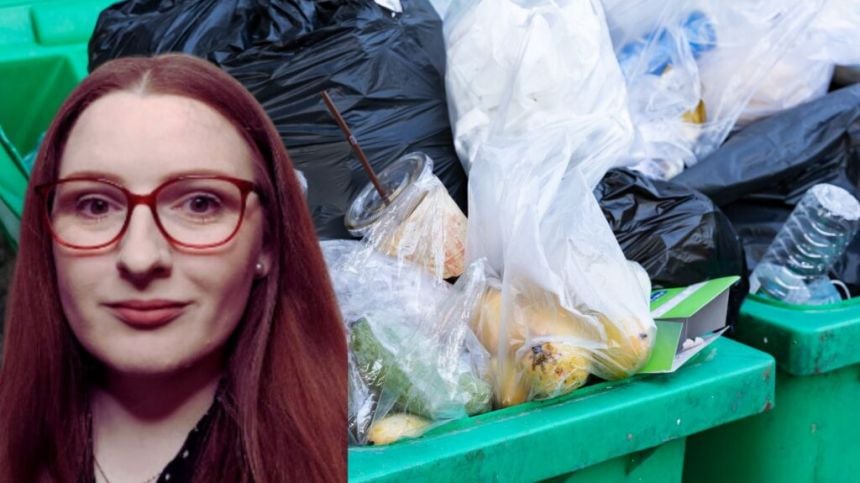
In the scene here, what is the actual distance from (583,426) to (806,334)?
0.58 metres

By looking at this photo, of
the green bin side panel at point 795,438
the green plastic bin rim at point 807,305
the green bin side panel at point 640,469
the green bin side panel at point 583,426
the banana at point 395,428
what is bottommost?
the green bin side panel at point 795,438

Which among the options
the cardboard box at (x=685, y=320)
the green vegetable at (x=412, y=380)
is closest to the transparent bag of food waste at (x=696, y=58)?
the cardboard box at (x=685, y=320)

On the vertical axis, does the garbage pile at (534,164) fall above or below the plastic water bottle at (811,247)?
above

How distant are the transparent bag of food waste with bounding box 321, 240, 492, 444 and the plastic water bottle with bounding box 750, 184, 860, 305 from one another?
2.67 feet

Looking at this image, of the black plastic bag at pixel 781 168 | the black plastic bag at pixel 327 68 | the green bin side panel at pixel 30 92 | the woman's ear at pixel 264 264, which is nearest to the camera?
the woman's ear at pixel 264 264

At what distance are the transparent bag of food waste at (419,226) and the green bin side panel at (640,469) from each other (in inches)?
17.2

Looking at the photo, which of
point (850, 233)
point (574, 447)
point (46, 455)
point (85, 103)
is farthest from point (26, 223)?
point (850, 233)

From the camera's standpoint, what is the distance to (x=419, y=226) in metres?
1.95

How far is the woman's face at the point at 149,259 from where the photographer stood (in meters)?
1.00

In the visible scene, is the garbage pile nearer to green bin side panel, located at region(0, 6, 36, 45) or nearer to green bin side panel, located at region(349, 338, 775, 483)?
green bin side panel, located at region(349, 338, 775, 483)

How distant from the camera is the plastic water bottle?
7.43ft

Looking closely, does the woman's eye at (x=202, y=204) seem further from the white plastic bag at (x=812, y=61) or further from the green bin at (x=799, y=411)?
the white plastic bag at (x=812, y=61)

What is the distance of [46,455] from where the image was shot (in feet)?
3.59

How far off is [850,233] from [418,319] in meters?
1.11
